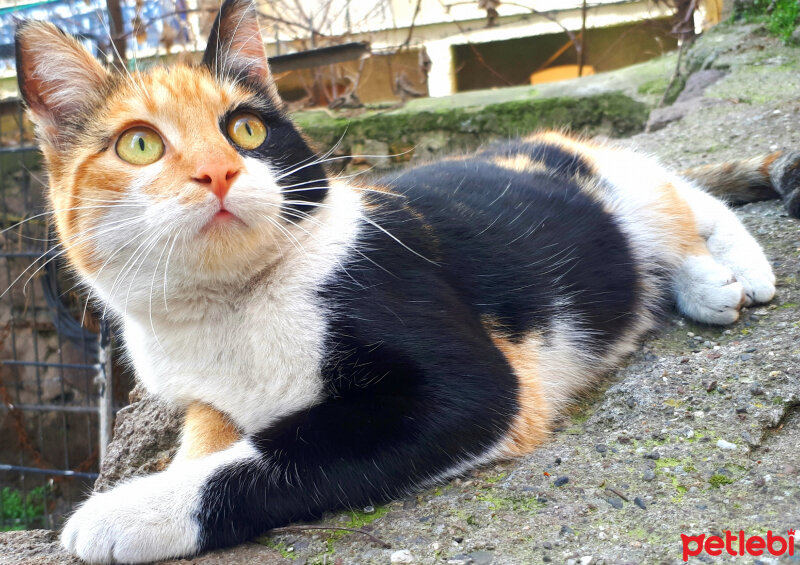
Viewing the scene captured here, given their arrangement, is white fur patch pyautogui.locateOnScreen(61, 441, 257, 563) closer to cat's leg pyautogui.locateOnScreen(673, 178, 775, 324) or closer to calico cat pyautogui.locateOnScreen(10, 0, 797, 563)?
calico cat pyautogui.locateOnScreen(10, 0, 797, 563)

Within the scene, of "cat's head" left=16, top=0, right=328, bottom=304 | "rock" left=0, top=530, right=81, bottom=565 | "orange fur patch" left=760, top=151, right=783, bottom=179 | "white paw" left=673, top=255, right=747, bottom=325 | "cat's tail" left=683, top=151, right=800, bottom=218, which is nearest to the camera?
"cat's head" left=16, top=0, right=328, bottom=304

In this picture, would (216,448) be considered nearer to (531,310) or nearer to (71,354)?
(531,310)

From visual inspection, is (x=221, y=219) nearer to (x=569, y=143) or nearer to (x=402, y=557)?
(x=402, y=557)

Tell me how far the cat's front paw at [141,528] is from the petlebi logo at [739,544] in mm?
981

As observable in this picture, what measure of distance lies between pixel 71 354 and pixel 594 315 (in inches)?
172

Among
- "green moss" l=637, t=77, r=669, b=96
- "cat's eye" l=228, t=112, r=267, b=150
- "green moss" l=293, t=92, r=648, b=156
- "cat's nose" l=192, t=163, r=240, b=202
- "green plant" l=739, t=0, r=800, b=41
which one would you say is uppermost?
"green plant" l=739, t=0, r=800, b=41

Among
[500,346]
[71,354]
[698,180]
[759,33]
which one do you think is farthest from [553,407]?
[71,354]

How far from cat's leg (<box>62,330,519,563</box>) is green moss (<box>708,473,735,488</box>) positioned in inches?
18.7

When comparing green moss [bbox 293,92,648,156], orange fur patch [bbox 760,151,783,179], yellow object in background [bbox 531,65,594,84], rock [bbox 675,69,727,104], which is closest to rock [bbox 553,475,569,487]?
orange fur patch [bbox 760,151,783,179]

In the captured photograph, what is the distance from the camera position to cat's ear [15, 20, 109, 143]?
190 centimetres

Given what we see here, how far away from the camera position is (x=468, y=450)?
1.74 meters

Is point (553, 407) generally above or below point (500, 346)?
below

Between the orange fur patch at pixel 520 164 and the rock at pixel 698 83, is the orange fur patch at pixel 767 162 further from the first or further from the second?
the rock at pixel 698 83

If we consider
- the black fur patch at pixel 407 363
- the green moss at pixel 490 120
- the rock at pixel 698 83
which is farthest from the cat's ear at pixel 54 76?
the rock at pixel 698 83
